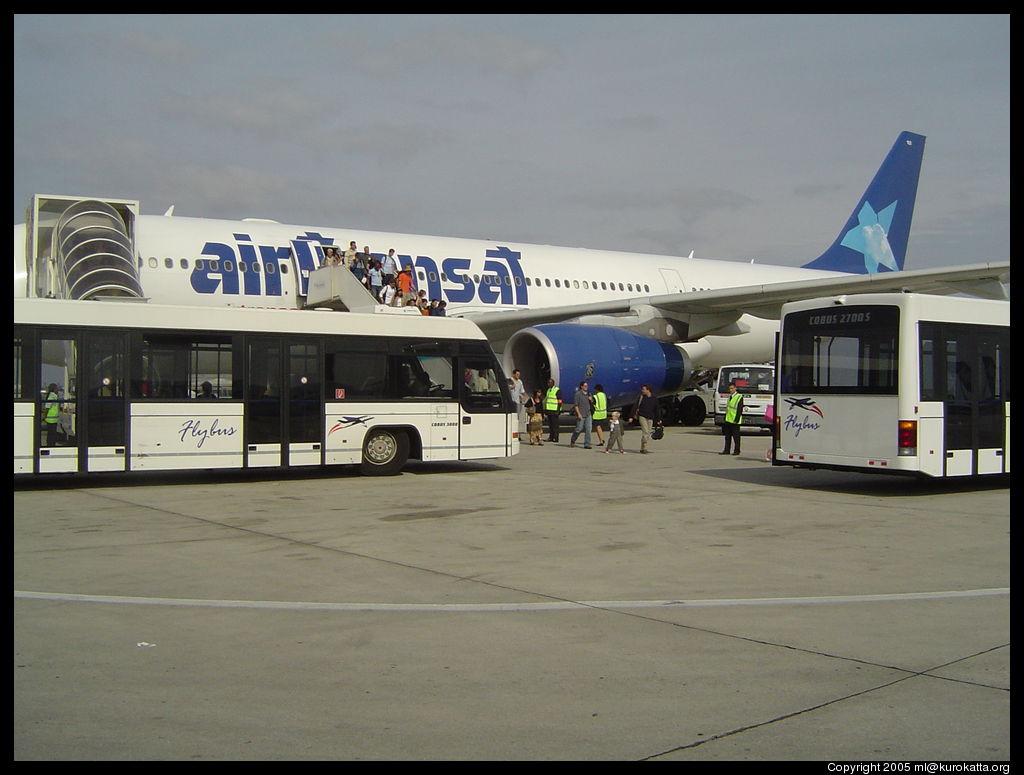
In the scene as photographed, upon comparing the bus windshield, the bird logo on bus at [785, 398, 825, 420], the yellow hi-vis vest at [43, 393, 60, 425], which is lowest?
the yellow hi-vis vest at [43, 393, 60, 425]

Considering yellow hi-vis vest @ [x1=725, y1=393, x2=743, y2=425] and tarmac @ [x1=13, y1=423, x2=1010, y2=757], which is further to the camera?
yellow hi-vis vest @ [x1=725, y1=393, x2=743, y2=425]

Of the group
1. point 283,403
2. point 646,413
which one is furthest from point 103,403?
point 646,413

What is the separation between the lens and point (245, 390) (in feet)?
46.2

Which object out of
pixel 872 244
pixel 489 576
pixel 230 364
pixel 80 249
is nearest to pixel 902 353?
pixel 489 576

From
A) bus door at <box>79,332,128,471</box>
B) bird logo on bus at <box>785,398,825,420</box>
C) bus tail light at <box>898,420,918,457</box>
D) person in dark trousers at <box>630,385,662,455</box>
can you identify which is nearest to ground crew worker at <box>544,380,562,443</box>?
person in dark trousers at <box>630,385,662,455</box>

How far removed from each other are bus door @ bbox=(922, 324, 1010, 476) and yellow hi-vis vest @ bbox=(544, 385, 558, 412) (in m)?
9.48

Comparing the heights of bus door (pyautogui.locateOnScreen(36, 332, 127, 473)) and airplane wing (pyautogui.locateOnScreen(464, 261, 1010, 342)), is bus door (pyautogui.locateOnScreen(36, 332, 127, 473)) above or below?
below

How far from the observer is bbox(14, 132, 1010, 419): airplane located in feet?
A: 62.7

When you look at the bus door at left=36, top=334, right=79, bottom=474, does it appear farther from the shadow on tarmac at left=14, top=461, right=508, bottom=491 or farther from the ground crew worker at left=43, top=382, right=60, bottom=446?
the shadow on tarmac at left=14, top=461, right=508, bottom=491

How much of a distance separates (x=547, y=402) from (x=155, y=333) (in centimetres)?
999

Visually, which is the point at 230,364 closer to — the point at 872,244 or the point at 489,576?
the point at 489,576

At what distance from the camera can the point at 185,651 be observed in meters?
5.78

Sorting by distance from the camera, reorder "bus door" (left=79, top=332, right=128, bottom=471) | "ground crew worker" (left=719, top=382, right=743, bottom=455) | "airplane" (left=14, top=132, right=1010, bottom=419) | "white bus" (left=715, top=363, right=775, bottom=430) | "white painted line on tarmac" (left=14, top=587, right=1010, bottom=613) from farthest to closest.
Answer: "white bus" (left=715, top=363, right=775, bottom=430)
"ground crew worker" (left=719, top=382, right=743, bottom=455)
"airplane" (left=14, top=132, right=1010, bottom=419)
"bus door" (left=79, top=332, right=128, bottom=471)
"white painted line on tarmac" (left=14, top=587, right=1010, bottom=613)

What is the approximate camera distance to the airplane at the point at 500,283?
1911cm
